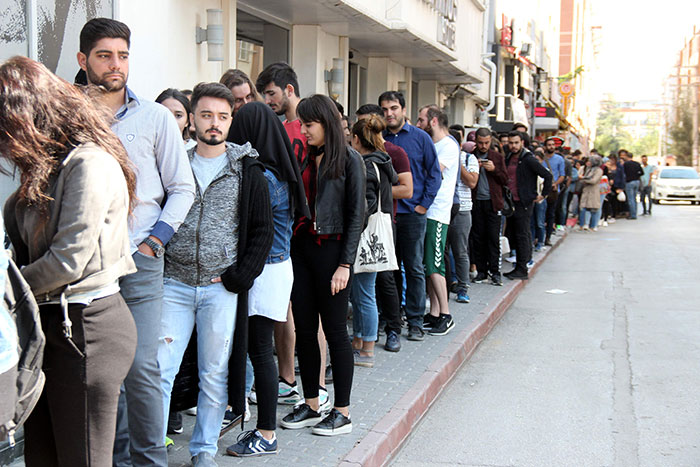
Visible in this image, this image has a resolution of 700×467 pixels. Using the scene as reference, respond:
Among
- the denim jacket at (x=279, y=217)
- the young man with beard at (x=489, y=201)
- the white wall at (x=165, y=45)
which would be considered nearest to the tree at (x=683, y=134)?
the young man with beard at (x=489, y=201)

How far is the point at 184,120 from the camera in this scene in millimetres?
5172

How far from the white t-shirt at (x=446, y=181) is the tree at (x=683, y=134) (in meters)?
61.2

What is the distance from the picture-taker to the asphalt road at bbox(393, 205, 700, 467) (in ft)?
17.0

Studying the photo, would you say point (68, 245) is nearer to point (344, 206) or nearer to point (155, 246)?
point (155, 246)

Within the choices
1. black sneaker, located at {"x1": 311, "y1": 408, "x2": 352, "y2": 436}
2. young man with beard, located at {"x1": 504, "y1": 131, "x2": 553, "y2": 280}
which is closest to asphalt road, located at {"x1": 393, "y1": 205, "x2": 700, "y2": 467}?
black sneaker, located at {"x1": 311, "y1": 408, "x2": 352, "y2": 436}

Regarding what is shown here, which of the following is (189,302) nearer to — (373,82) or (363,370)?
(363,370)

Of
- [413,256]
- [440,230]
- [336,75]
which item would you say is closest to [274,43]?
[336,75]

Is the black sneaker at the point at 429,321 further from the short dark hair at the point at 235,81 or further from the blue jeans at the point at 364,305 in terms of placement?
Result: the short dark hair at the point at 235,81

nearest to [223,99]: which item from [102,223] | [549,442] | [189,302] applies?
[189,302]

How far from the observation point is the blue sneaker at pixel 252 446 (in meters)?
A: 4.52

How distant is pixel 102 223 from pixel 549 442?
11.5ft

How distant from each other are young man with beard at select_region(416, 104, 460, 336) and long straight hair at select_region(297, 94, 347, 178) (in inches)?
116

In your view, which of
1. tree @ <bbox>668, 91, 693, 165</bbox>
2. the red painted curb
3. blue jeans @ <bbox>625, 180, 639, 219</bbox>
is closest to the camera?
the red painted curb

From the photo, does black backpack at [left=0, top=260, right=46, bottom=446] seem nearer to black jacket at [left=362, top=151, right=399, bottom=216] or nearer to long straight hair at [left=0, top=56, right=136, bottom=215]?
long straight hair at [left=0, top=56, right=136, bottom=215]
